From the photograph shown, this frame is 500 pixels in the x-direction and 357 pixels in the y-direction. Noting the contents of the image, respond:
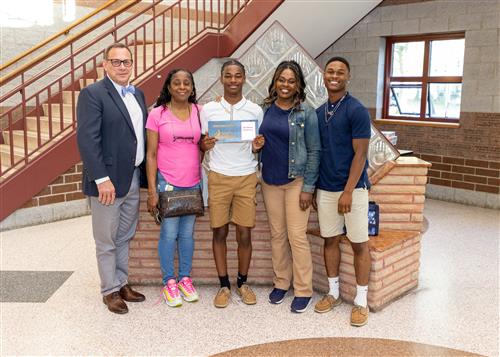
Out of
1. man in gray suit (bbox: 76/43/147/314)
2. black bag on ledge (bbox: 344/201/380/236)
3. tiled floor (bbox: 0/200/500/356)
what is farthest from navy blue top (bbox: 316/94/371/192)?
man in gray suit (bbox: 76/43/147/314)

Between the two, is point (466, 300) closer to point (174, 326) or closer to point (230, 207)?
point (230, 207)

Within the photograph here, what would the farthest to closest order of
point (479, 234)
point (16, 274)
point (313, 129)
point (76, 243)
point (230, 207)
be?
point (479, 234) < point (76, 243) < point (16, 274) < point (230, 207) < point (313, 129)

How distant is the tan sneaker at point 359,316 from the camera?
2.66 meters

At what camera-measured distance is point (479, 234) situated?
14.8 ft

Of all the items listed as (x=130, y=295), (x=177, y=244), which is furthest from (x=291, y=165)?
(x=130, y=295)

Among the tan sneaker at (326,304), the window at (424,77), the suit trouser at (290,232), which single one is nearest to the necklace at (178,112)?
the suit trouser at (290,232)

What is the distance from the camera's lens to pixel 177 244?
301cm

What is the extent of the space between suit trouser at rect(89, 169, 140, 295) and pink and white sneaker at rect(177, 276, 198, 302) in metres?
0.36

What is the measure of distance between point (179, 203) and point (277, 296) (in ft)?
2.85

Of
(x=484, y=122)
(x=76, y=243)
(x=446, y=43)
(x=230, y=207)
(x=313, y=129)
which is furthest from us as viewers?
(x=446, y=43)

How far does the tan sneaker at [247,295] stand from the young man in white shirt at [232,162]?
0.52ft

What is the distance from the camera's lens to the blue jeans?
2.85 m

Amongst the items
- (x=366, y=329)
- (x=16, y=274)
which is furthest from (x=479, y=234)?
(x=16, y=274)

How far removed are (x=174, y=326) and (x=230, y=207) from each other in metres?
0.76
